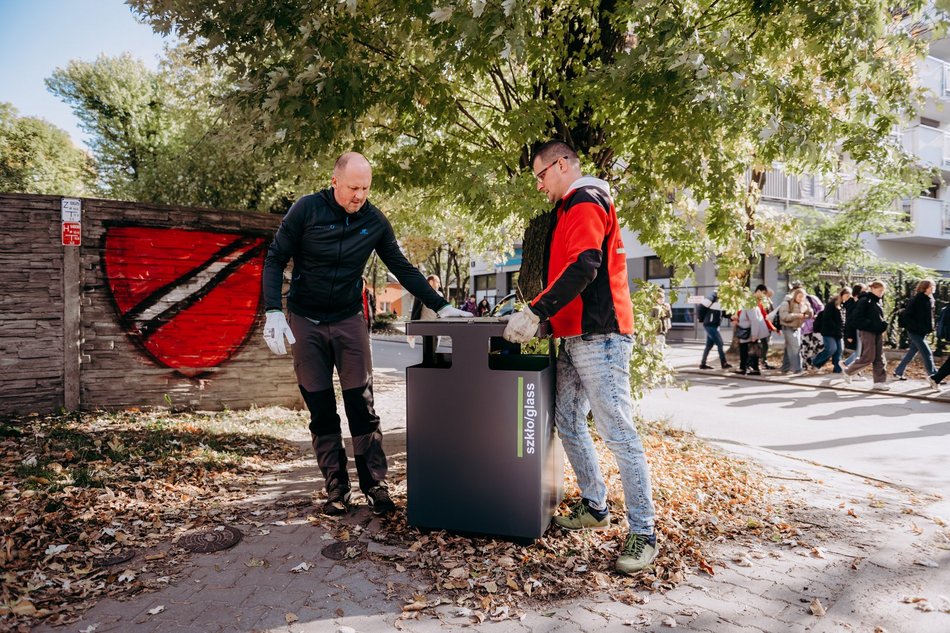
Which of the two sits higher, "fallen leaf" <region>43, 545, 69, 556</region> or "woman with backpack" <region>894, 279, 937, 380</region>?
"woman with backpack" <region>894, 279, 937, 380</region>

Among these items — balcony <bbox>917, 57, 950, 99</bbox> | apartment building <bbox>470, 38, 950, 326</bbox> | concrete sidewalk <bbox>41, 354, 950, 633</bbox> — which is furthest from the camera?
balcony <bbox>917, 57, 950, 99</bbox>

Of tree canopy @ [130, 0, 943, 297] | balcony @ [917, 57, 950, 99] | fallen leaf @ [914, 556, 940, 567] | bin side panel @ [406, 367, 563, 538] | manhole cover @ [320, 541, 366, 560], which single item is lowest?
fallen leaf @ [914, 556, 940, 567]

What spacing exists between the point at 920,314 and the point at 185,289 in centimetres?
1248

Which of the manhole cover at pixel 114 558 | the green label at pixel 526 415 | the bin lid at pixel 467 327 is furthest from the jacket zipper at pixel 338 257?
the manhole cover at pixel 114 558

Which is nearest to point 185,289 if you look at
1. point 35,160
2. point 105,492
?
point 105,492

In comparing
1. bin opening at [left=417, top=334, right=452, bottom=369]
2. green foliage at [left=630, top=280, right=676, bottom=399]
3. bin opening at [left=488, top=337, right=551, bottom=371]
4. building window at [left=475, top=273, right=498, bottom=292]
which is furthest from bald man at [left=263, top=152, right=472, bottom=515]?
building window at [left=475, top=273, right=498, bottom=292]

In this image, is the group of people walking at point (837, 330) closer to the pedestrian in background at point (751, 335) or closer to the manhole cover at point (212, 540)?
the pedestrian in background at point (751, 335)

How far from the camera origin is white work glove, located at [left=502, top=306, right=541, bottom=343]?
9.57ft

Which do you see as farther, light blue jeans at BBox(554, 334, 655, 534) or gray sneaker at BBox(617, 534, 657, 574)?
light blue jeans at BBox(554, 334, 655, 534)

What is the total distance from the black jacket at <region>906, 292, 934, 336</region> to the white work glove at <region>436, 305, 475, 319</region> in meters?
11.1

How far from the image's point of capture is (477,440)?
3135mm

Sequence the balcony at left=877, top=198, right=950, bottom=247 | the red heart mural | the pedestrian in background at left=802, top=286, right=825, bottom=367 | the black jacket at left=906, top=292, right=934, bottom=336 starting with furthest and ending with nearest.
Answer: the balcony at left=877, top=198, right=950, bottom=247, the pedestrian in background at left=802, top=286, right=825, bottom=367, the black jacket at left=906, top=292, right=934, bottom=336, the red heart mural

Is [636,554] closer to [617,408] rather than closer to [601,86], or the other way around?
[617,408]

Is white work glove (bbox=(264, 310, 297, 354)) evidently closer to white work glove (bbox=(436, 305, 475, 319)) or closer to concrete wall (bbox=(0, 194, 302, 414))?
white work glove (bbox=(436, 305, 475, 319))
